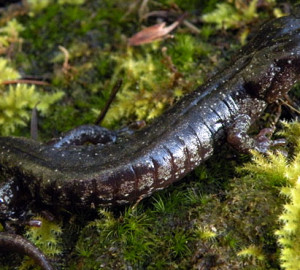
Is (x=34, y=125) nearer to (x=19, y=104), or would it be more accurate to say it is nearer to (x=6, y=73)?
(x=19, y=104)

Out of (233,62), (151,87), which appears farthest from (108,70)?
(233,62)

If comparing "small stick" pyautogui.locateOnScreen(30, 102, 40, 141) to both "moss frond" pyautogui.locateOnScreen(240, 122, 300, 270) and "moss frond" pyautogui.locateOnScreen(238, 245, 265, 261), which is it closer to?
"moss frond" pyautogui.locateOnScreen(240, 122, 300, 270)

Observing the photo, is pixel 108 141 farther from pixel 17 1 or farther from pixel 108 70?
pixel 17 1

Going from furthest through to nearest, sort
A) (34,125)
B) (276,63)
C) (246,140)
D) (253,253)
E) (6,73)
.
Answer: (6,73) → (34,125) → (276,63) → (246,140) → (253,253)

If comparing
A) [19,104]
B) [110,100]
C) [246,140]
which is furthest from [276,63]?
[19,104]

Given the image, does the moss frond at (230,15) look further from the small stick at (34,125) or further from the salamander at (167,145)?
the small stick at (34,125)
